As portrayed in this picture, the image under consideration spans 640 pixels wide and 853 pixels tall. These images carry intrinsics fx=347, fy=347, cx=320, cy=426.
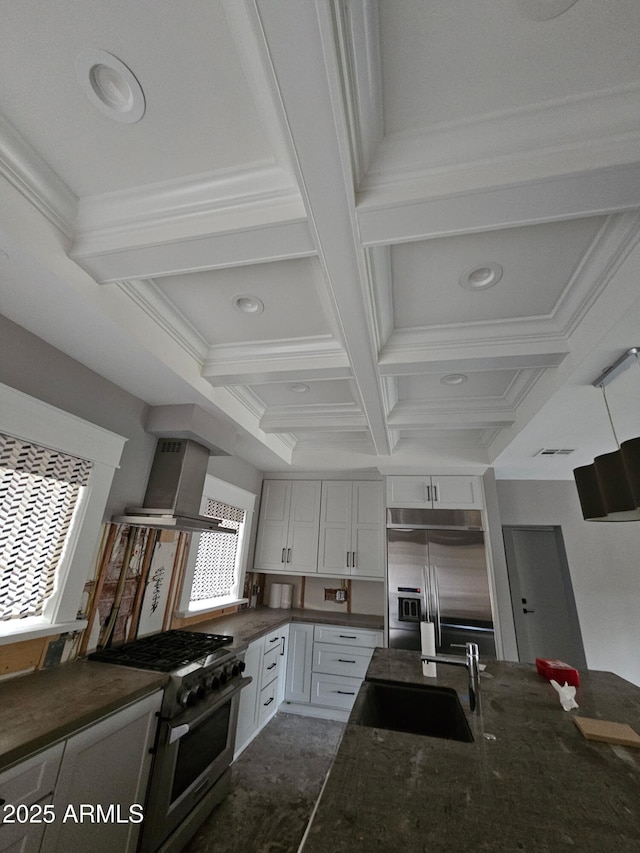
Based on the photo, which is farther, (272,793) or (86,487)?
(272,793)

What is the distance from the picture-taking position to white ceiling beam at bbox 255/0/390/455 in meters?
0.78

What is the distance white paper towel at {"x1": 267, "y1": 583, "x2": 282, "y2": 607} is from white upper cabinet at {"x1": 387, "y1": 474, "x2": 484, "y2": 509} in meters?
1.81

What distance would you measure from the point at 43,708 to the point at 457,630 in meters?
3.22

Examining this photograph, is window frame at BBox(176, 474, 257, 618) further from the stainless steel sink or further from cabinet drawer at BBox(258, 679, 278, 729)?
→ the stainless steel sink

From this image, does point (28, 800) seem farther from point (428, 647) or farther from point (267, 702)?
point (267, 702)

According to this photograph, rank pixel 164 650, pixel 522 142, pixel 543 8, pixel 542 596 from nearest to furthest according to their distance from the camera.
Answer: pixel 543 8
pixel 522 142
pixel 164 650
pixel 542 596

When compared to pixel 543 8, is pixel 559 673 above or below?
below

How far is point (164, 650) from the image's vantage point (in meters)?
2.23

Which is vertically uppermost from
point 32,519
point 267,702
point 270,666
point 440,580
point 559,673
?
point 32,519

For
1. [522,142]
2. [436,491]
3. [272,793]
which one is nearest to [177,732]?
[272,793]

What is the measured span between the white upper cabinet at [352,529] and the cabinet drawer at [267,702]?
121 cm

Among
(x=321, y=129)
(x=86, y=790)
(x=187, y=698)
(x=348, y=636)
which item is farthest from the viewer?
(x=348, y=636)

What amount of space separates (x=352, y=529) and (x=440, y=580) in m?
1.12

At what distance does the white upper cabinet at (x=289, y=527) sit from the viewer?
13.9ft
